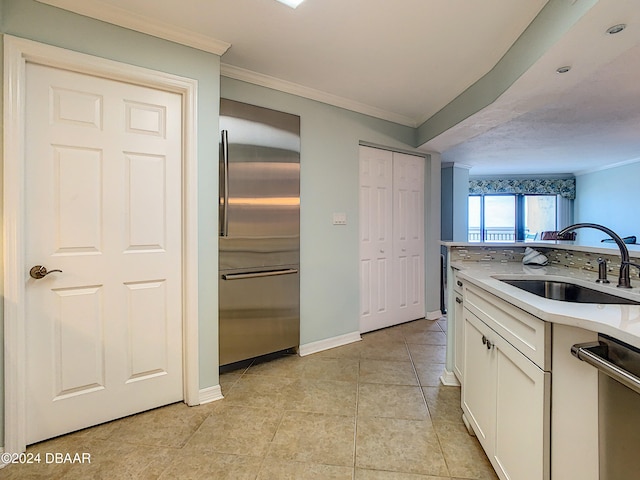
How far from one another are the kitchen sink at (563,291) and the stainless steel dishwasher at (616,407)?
771mm

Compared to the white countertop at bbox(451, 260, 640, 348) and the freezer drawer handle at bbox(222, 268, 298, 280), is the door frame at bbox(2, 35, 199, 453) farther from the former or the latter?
the white countertop at bbox(451, 260, 640, 348)

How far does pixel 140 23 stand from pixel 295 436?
2.44 m

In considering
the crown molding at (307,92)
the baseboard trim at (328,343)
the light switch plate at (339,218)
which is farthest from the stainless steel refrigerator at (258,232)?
the light switch plate at (339,218)

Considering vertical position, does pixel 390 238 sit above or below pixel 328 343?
above

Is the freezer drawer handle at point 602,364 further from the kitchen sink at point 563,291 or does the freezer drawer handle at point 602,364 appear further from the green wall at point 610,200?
the green wall at point 610,200

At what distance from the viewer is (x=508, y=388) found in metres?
1.33

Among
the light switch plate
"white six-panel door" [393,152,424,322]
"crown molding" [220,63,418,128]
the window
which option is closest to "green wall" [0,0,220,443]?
"crown molding" [220,63,418,128]

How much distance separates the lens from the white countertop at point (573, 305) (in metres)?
0.88

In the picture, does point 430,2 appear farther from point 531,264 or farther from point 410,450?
point 410,450

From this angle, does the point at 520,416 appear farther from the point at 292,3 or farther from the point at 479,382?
the point at 292,3

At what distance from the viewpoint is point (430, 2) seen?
1755 mm

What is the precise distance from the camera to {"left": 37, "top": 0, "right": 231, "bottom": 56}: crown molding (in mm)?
1693

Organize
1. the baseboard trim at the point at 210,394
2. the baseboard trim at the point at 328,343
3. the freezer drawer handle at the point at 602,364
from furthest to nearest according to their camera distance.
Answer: the baseboard trim at the point at 328,343, the baseboard trim at the point at 210,394, the freezer drawer handle at the point at 602,364

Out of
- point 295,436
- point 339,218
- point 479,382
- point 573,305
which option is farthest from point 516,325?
point 339,218
